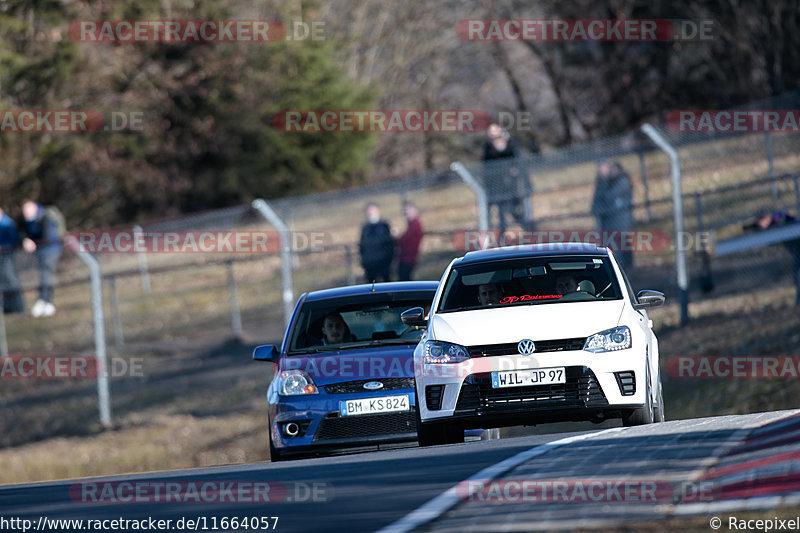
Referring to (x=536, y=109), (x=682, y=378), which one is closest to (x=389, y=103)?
(x=536, y=109)

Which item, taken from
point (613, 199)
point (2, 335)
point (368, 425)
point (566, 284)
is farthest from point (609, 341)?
point (2, 335)

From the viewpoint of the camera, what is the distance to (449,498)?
7.49 m

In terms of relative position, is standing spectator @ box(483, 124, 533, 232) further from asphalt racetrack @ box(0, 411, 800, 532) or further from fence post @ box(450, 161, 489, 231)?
asphalt racetrack @ box(0, 411, 800, 532)

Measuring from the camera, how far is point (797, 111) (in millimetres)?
22953

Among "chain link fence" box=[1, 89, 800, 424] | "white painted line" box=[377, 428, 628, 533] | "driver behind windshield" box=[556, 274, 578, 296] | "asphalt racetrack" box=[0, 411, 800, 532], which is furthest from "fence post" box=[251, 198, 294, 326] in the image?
"white painted line" box=[377, 428, 628, 533]

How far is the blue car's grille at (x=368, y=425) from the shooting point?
11391 millimetres

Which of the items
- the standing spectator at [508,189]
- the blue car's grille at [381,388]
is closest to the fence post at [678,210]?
the standing spectator at [508,189]

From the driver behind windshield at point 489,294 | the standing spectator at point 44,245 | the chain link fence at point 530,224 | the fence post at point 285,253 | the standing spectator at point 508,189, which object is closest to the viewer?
the driver behind windshield at point 489,294

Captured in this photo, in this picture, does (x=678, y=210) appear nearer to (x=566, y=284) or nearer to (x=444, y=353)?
(x=566, y=284)

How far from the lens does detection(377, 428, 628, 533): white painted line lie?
22.3 ft

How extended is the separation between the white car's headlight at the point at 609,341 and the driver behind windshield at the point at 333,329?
9.60 ft

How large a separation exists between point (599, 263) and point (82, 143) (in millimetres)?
29341

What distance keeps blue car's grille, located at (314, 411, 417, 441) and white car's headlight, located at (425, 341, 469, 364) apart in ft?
3.81

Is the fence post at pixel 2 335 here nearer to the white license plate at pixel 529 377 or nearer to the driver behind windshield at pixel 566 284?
the driver behind windshield at pixel 566 284
